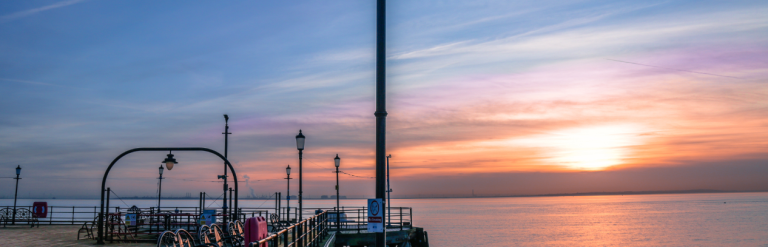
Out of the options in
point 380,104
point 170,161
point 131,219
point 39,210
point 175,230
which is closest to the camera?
point 380,104

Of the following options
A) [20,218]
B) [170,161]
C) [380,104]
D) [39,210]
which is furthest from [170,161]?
[20,218]

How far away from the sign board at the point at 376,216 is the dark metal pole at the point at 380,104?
0.09 metres

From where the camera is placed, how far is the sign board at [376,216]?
27.6ft

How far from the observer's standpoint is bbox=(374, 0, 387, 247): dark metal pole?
8.21 metres

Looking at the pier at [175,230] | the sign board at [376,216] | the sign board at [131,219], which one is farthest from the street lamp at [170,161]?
the sign board at [376,216]

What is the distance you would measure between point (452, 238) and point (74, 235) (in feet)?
214

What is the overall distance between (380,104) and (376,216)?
1.74 metres

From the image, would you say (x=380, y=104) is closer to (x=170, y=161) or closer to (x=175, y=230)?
(x=170, y=161)

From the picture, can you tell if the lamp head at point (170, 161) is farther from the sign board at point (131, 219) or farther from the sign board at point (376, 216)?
the sign board at point (376, 216)

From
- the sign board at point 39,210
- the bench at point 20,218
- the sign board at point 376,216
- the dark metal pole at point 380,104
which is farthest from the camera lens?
the bench at point 20,218

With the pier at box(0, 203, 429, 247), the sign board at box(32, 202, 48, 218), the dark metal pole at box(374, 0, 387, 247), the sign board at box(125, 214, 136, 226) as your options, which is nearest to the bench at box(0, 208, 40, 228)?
the pier at box(0, 203, 429, 247)

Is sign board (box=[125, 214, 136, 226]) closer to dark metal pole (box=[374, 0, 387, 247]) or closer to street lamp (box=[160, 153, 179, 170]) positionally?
street lamp (box=[160, 153, 179, 170])

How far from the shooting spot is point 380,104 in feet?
27.6

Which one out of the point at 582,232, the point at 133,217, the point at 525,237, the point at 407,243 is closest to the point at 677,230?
the point at 582,232
